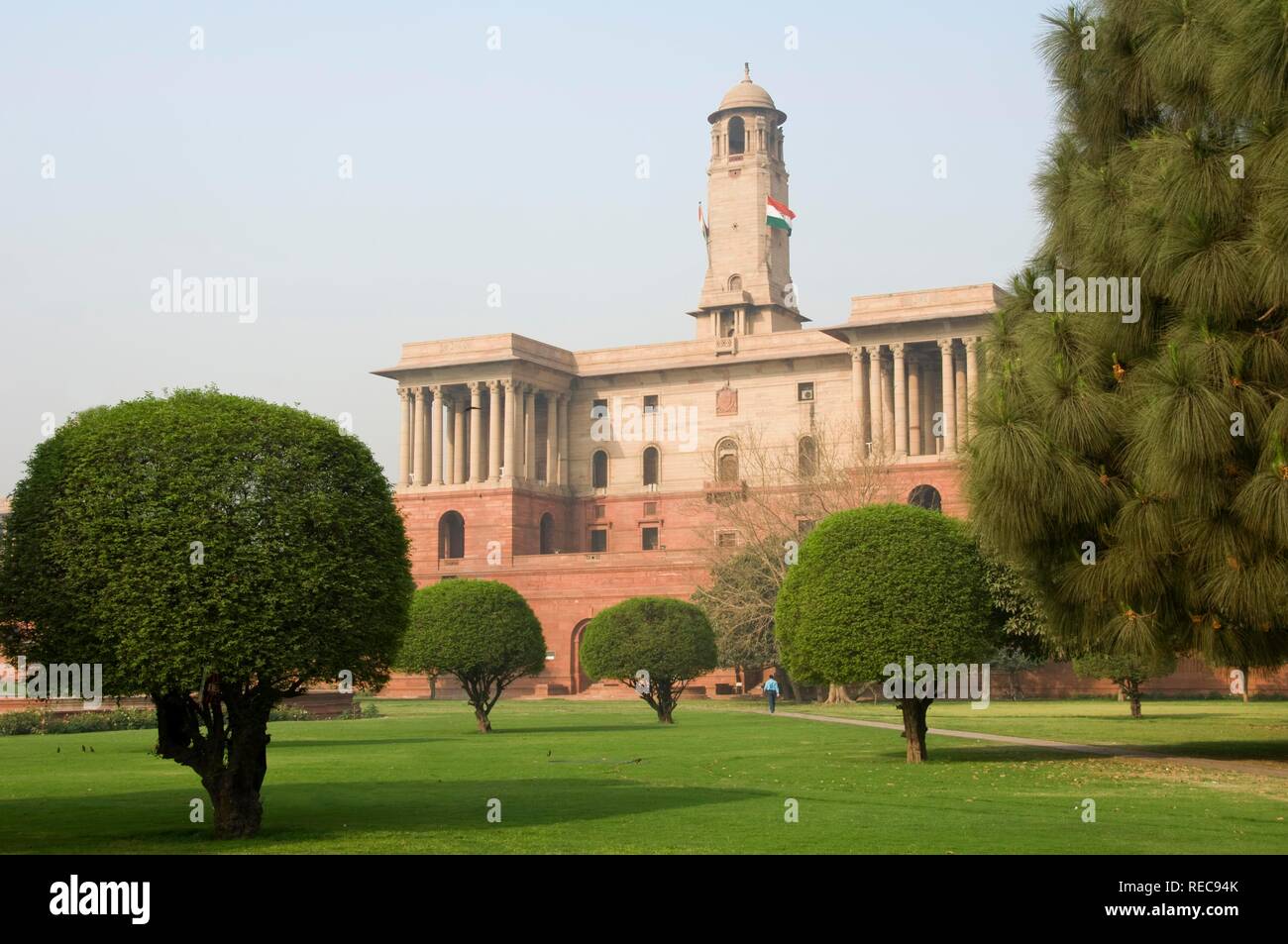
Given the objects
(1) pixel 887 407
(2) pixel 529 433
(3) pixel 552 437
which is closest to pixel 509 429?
(2) pixel 529 433

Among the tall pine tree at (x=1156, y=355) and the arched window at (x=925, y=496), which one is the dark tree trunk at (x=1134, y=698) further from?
the arched window at (x=925, y=496)

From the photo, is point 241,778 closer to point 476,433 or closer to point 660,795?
point 660,795

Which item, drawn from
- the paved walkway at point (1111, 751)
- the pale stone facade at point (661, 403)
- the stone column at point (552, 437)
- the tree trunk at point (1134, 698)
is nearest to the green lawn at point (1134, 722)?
the tree trunk at point (1134, 698)

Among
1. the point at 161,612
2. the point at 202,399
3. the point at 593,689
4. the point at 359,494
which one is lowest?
the point at 593,689

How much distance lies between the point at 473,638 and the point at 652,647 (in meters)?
6.03

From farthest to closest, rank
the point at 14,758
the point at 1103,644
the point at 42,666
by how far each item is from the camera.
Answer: the point at 14,758 < the point at 1103,644 < the point at 42,666

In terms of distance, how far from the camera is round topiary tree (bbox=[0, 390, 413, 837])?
1446cm

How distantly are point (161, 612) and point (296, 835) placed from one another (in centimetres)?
273

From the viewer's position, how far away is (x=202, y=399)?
15539 millimetres

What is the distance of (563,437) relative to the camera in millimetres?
84875

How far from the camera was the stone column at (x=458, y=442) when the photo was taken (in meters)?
83.2

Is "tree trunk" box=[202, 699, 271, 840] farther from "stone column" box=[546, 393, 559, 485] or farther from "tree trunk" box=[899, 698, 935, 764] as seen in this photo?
"stone column" box=[546, 393, 559, 485]
